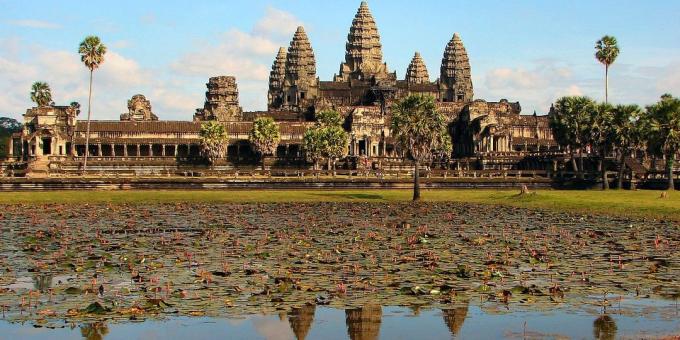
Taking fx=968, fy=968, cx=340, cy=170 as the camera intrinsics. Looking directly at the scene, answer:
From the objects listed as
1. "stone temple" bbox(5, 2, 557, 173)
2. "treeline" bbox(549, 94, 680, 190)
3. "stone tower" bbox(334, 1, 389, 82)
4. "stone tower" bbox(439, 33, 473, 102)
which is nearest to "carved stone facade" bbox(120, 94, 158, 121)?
"stone temple" bbox(5, 2, 557, 173)

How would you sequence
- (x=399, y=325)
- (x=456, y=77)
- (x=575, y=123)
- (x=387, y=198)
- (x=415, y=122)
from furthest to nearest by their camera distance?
(x=456, y=77) < (x=575, y=123) < (x=415, y=122) < (x=387, y=198) < (x=399, y=325)

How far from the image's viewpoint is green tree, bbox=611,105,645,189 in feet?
295

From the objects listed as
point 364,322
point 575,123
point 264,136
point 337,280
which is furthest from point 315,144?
point 364,322

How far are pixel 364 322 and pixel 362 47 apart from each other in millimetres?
179708

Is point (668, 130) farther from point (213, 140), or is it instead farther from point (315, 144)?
point (213, 140)

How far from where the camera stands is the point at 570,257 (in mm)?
30984

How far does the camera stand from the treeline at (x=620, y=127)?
85125 mm

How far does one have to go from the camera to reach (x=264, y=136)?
445ft

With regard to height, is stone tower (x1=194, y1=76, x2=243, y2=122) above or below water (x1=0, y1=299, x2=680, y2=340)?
above

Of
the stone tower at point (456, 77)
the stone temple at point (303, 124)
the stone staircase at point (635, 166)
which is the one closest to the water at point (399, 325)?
the stone staircase at point (635, 166)

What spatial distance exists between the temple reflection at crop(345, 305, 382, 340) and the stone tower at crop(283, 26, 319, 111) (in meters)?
163

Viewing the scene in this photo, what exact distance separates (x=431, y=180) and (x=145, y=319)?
71.3 meters

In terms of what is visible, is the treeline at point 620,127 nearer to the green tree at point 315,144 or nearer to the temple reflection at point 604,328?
the green tree at point 315,144

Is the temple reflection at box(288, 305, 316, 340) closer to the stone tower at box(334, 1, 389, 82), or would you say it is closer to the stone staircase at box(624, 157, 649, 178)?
the stone staircase at box(624, 157, 649, 178)
